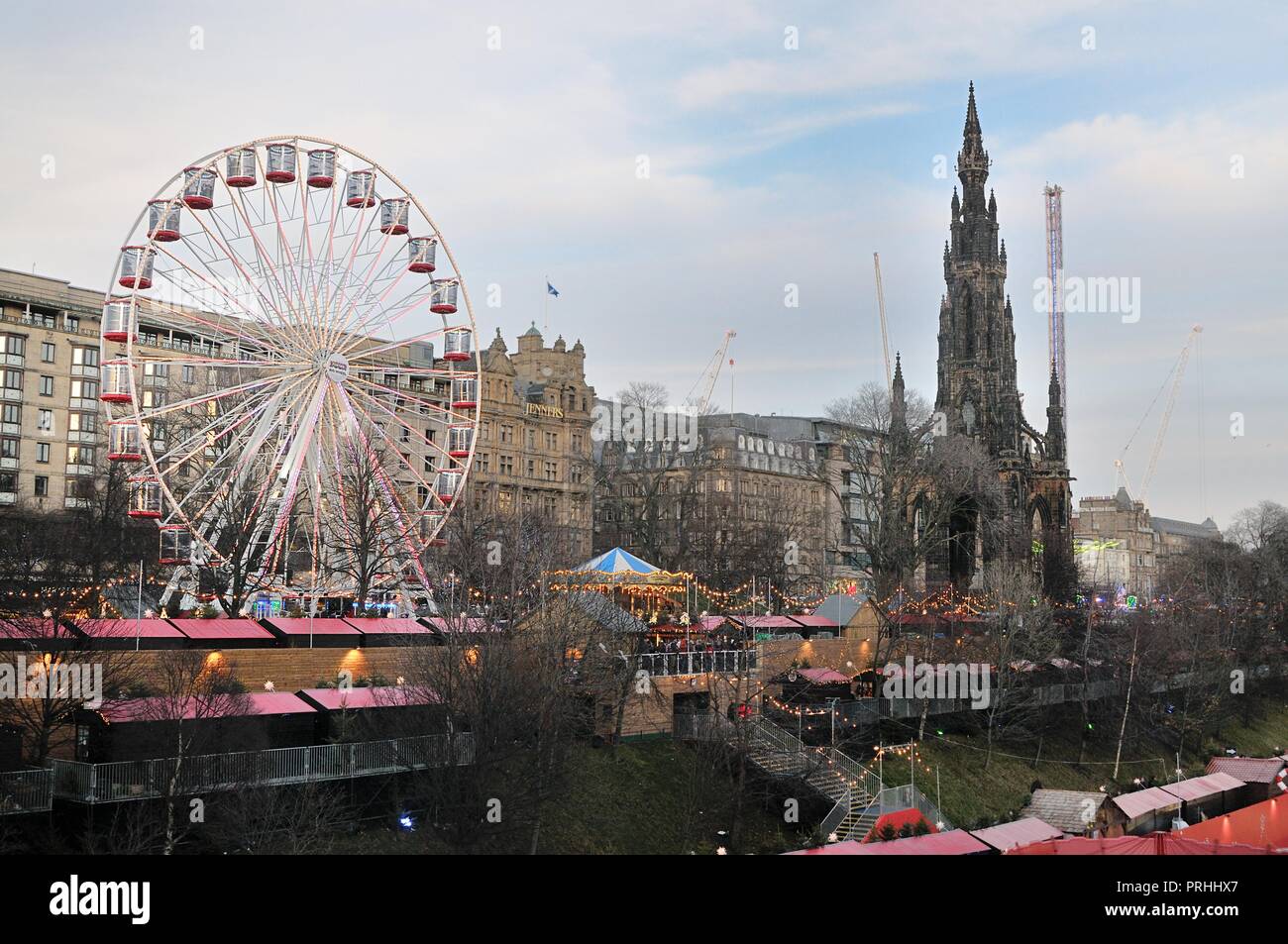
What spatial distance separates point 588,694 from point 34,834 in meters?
19.1

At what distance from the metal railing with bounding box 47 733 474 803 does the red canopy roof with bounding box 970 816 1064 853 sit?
15380mm

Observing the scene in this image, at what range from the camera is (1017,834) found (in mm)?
40688

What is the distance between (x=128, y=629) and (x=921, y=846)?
23.1m

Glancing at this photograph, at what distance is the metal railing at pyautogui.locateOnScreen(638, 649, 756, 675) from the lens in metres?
51.2

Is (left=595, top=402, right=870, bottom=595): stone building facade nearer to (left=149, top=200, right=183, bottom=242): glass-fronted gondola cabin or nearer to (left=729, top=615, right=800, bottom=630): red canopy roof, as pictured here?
(left=729, top=615, right=800, bottom=630): red canopy roof

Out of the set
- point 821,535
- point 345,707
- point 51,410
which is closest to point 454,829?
point 345,707

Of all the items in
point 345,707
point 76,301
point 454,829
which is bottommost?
point 454,829

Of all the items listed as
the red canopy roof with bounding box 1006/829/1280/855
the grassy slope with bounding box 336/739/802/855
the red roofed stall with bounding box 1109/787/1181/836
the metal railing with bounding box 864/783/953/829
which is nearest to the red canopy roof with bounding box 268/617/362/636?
the grassy slope with bounding box 336/739/802/855

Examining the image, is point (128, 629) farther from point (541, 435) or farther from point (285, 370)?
point (541, 435)

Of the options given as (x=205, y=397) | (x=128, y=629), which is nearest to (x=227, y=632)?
(x=128, y=629)

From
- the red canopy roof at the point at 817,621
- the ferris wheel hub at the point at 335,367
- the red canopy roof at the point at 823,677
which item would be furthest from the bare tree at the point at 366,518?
the red canopy roof at the point at 817,621

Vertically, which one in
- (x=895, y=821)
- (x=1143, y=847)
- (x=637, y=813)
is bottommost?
(x=637, y=813)
